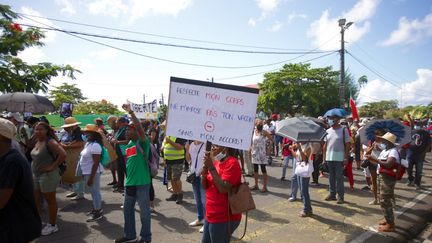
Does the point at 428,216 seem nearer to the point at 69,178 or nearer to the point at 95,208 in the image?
the point at 95,208

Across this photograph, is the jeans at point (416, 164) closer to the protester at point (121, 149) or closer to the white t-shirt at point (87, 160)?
the protester at point (121, 149)

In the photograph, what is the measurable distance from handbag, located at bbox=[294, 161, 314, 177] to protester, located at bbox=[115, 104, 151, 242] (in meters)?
3.01

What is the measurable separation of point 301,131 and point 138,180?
3306mm

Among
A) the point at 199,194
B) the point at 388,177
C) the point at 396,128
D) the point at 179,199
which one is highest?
the point at 396,128

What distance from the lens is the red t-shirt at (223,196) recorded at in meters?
3.23

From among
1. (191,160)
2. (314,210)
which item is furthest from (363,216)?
(191,160)

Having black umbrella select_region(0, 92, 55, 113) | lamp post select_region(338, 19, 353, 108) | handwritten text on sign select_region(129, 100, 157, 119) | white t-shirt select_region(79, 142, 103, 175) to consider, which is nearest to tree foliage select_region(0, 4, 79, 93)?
black umbrella select_region(0, 92, 55, 113)

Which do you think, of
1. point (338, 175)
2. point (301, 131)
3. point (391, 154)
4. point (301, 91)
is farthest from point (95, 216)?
point (301, 91)

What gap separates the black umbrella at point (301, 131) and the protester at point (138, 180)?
291 cm

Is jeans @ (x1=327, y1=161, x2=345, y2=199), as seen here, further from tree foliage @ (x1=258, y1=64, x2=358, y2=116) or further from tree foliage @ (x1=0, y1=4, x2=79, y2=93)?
tree foliage @ (x1=258, y1=64, x2=358, y2=116)

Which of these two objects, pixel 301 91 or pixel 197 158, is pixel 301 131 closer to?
pixel 197 158

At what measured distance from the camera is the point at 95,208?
594 centimetres

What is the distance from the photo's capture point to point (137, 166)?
4641mm

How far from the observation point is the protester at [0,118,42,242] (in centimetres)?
263
